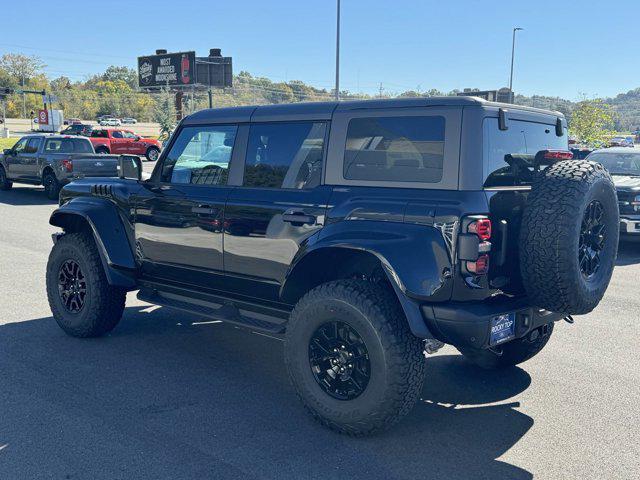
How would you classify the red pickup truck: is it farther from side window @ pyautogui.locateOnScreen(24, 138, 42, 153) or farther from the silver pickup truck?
side window @ pyautogui.locateOnScreen(24, 138, 42, 153)

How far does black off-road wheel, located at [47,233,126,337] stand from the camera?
17.7 ft

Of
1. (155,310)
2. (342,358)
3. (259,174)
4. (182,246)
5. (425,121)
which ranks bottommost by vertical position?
(155,310)

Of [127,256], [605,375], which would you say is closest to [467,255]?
[605,375]

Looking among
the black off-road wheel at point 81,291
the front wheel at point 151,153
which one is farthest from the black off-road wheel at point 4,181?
the black off-road wheel at point 81,291

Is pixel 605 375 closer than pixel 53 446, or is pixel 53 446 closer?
pixel 53 446

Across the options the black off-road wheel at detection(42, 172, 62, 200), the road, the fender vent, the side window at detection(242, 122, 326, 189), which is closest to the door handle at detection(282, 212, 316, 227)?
the side window at detection(242, 122, 326, 189)

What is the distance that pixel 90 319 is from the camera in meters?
5.43

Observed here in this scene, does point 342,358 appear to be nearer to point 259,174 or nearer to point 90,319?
point 259,174

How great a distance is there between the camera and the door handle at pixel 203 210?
15.2 ft

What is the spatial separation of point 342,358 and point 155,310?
3337 mm

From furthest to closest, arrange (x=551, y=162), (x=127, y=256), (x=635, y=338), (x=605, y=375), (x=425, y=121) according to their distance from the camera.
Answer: (x=635, y=338), (x=127, y=256), (x=605, y=375), (x=551, y=162), (x=425, y=121)

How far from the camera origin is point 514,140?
392cm

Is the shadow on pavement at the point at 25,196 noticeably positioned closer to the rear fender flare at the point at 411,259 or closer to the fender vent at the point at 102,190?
the fender vent at the point at 102,190

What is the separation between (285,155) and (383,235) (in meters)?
1.14
